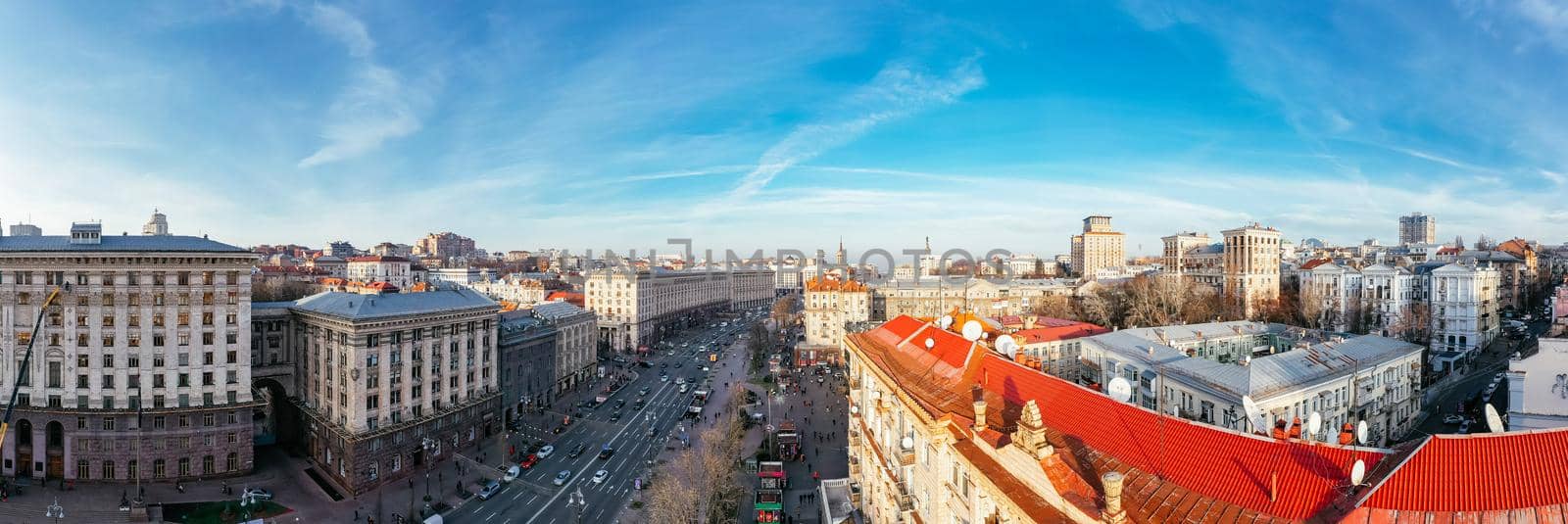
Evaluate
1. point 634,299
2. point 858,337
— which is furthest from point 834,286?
point 858,337

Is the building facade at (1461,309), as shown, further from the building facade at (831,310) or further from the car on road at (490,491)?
the car on road at (490,491)

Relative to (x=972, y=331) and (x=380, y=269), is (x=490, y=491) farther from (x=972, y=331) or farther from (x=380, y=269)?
(x=380, y=269)

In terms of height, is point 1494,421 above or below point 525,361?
above

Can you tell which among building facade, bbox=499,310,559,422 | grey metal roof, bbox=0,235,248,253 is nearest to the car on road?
building facade, bbox=499,310,559,422

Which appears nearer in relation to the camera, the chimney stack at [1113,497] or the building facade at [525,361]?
the chimney stack at [1113,497]

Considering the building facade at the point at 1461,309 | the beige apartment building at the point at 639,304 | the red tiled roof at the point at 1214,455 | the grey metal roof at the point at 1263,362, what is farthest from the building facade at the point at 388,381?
the building facade at the point at 1461,309

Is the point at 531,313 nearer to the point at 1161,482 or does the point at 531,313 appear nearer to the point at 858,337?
the point at 858,337

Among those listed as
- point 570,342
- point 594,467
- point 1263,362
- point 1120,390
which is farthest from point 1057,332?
point 570,342
